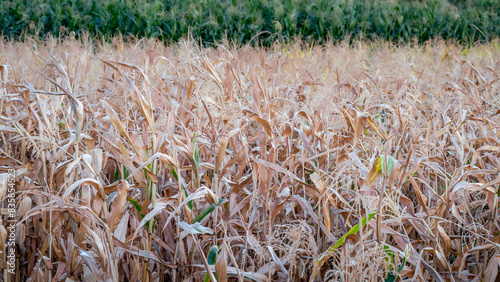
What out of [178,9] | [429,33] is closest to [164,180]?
[178,9]

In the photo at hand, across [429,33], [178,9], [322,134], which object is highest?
[322,134]

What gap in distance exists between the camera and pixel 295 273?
3.81ft

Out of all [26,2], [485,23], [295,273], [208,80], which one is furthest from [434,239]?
[485,23]

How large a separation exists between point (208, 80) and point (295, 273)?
1.13 metres

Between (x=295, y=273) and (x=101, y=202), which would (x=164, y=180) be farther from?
(x=295, y=273)

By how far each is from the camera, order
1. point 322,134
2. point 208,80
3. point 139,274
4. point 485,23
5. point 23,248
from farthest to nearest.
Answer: point 485,23
point 208,80
point 322,134
point 23,248
point 139,274

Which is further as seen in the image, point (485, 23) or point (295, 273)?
point (485, 23)

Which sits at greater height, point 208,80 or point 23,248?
point 208,80

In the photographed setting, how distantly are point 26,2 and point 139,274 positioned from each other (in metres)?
8.92

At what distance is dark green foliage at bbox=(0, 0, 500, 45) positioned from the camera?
7.92 meters

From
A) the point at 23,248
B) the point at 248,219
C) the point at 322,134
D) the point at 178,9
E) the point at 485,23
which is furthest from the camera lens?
the point at 485,23

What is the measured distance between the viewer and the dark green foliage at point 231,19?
792 cm

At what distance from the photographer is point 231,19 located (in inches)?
324

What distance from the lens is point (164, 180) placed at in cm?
133
